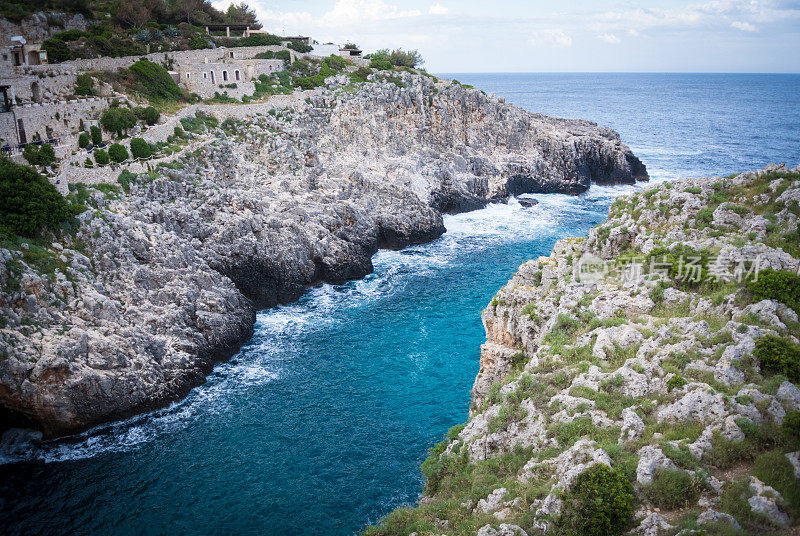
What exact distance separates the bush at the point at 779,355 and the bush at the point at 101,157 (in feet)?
150

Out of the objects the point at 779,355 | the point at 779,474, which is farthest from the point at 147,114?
the point at 779,474

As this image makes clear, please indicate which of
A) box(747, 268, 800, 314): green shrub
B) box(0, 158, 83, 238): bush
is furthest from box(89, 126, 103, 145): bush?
box(747, 268, 800, 314): green shrub

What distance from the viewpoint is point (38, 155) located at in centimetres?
3988

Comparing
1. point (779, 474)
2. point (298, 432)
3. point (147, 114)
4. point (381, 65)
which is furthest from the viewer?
point (381, 65)

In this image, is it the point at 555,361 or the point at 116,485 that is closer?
the point at 555,361

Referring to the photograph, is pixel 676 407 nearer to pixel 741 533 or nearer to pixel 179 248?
pixel 741 533

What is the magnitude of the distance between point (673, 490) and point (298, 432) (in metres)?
22.8

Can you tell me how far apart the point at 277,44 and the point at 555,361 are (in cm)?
7700

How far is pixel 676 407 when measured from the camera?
55.3ft

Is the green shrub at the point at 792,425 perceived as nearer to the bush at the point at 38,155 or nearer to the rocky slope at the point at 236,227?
the rocky slope at the point at 236,227

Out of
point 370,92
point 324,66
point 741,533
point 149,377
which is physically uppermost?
point 324,66

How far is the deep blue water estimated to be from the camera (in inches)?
1034

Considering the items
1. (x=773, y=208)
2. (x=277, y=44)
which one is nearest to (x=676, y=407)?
(x=773, y=208)

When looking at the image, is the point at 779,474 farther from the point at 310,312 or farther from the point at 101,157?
the point at 101,157
